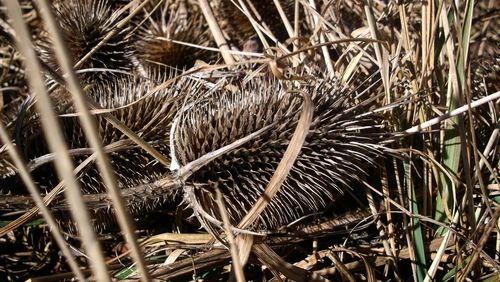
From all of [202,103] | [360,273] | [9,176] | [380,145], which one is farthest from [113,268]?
[380,145]

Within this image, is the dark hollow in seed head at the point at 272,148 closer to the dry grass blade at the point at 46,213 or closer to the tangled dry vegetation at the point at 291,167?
the tangled dry vegetation at the point at 291,167

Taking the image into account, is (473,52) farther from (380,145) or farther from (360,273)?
(360,273)

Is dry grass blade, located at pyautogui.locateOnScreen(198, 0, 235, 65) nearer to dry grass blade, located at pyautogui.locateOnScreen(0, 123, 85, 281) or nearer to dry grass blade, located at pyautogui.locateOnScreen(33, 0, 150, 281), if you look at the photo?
dry grass blade, located at pyautogui.locateOnScreen(0, 123, 85, 281)

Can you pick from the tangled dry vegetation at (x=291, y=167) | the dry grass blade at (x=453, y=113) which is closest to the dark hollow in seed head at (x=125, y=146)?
the tangled dry vegetation at (x=291, y=167)

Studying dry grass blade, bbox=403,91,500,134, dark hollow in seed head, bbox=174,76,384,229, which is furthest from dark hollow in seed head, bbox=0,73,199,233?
dry grass blade, bbox=403,91,500,134

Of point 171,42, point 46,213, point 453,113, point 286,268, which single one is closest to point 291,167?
point 286,268

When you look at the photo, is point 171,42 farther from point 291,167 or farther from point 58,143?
point 58,143
